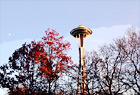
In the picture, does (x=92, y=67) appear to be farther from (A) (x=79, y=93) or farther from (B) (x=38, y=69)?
(B) (x=38, y=69)

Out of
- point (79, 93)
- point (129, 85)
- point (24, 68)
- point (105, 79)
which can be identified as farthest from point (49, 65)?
point (129, 85)

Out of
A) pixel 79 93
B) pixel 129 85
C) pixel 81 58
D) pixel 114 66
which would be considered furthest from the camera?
pixel 81 58

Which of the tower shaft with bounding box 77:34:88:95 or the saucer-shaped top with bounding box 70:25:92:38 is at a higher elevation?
the saucer-shaped top with bounding box 70:25:92:38

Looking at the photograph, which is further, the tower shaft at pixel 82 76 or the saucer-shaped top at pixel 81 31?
the saucer-shaped top at pixel 81 31

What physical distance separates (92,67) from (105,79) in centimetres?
258

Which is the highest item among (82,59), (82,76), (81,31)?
(81,31)

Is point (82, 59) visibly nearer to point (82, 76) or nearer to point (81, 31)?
point (82, 76)

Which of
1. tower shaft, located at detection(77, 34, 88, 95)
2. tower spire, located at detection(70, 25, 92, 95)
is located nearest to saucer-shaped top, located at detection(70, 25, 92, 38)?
tower spire, located at detection(70, 25, 92, 95)

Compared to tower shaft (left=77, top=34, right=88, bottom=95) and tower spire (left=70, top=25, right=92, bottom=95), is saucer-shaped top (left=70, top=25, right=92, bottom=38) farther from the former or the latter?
tower shaft (left=77, top=34, right=88, bottom=95)

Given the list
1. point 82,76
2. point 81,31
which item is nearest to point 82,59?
point 82,76

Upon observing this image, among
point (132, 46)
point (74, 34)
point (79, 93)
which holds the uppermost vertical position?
point (74, 34)

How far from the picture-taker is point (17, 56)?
68.4ft

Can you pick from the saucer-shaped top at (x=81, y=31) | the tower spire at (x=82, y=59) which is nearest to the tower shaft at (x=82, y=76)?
the tower spire at (x=82, y=59)

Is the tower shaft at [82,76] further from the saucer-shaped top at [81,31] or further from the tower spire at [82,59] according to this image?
the saucer-shaped top at [81,31]
